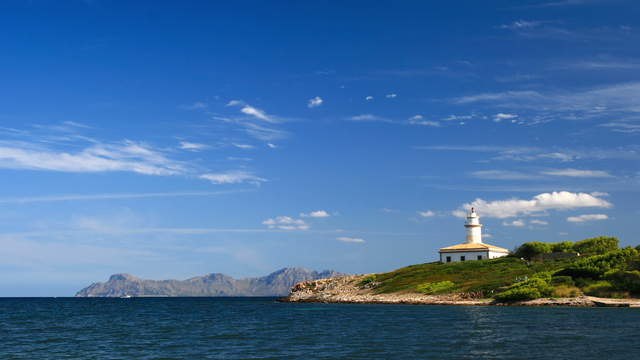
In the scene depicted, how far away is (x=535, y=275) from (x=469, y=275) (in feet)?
54.5

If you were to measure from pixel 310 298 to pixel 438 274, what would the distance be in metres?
27.8

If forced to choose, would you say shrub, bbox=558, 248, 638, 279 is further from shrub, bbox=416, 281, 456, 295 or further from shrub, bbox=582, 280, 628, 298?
shrub, bbox=416, 281, 456, 295

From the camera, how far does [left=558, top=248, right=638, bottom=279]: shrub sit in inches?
3760

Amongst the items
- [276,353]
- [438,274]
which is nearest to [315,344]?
[276,353]

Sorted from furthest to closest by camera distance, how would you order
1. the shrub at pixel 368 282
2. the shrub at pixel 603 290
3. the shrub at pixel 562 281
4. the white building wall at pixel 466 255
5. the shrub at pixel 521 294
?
the white building wall at pixel 466 255 → the shrub at pixel 368 282 → the shrub at pixel 562 281 → the shrub at pixel 521 294 → the shrub at pixel 603 290

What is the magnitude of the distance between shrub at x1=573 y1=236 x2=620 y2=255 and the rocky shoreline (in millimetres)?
40323

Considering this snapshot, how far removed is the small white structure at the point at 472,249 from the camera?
136500mm

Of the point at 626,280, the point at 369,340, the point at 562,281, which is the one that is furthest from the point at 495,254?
the point at 369,340

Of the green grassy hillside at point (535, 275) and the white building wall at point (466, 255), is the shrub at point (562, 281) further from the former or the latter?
the white building wall at point (466, 255)

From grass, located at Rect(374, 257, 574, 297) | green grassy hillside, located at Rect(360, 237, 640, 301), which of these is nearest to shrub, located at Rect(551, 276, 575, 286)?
green grassy hillside, located at Rect(360, 237, 640, 301)

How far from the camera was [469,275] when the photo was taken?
4695 inches

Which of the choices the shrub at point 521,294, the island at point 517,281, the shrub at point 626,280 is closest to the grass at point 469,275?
the island at point 517,281

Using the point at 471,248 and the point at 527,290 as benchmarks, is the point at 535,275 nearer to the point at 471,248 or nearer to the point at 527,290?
the point at 527,290

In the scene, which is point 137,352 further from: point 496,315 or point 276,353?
point 496,315
